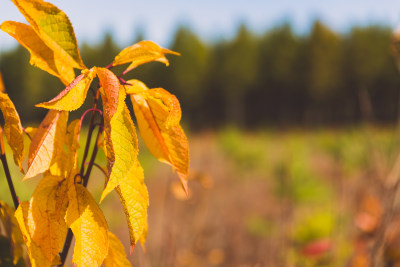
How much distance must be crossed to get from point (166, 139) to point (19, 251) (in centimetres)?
17

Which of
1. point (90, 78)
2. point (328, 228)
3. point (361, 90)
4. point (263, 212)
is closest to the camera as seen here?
point (90, 78)

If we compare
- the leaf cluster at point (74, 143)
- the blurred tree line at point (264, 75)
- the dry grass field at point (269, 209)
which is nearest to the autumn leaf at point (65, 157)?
the leaf cluster at point (74, 143)

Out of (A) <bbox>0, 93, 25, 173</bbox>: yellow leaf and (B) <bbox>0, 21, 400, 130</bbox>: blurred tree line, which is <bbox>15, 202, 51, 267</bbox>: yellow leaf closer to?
(A) <bbox>0, 93, 25, 173</bbox>: yellow leaf

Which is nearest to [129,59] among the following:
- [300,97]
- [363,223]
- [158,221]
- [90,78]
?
[90,78]

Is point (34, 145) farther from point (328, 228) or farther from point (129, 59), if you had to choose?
point (328, 228)

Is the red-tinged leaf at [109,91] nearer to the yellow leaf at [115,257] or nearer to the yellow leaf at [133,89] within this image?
the yellow leaf at [133,89]

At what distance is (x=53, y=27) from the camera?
275 mm

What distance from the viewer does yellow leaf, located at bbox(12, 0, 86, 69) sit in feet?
0.87

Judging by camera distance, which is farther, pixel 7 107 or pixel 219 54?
pixel 219 54

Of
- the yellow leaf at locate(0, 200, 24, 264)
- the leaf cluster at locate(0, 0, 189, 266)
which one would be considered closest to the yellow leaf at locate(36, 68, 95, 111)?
the leaf cluster at locate(0, 0, 189, 266)

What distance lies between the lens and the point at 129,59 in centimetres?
29

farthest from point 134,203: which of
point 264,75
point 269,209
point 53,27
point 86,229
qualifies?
point 264,75

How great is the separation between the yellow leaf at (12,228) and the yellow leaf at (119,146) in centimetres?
13

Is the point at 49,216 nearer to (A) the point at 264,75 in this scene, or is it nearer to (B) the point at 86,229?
(B) the point at 86,229
